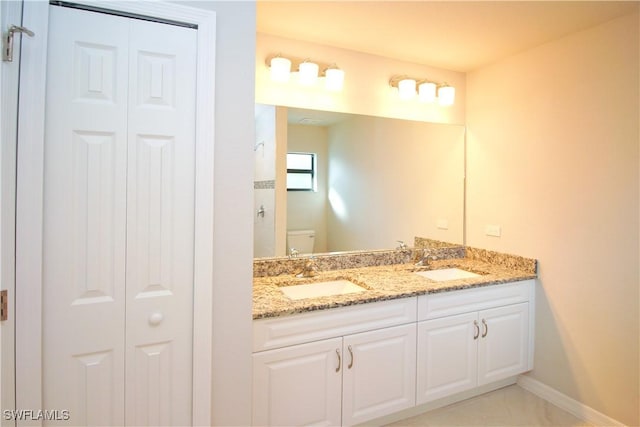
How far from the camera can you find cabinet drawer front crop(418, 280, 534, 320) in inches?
85.7

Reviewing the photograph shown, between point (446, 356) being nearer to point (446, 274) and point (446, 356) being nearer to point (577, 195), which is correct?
point (446, 274)

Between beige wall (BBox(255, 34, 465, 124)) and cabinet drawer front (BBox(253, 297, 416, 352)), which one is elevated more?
beige wall (BBox(255, 34, 465, 124))

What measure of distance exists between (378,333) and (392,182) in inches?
47.9

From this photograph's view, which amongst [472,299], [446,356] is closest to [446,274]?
[472,299]

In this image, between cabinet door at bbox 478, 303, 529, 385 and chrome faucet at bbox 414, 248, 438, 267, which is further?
chrome faucet at bbox 414, 248, 438, 267

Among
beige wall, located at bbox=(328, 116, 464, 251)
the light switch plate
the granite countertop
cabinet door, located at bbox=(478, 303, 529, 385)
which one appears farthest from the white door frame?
the light switch plate

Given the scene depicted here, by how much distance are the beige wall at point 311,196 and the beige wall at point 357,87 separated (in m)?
0.17

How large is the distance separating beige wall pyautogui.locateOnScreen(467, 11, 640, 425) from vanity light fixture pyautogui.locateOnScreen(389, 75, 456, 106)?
308mm

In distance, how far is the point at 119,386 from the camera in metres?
1.33

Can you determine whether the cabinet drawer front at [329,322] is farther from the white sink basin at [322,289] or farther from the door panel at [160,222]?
the door panel at [160,222]

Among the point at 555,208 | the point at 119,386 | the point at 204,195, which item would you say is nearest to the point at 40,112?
the point at 204,195

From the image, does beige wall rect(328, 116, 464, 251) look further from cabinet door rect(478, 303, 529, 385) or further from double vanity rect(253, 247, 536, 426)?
cabinet door rect(478, 303, 529, 385)

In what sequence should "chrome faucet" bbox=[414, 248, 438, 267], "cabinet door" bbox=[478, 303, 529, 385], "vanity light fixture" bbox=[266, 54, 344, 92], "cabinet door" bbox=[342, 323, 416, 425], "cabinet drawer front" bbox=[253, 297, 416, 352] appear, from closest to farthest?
1. "cabinet drawer front" bbox=[253, 297, 416, 352]
2. "cabinet door" bbox=[342, 323, 416, 425]
3. "vanity light fixture" bbox=[266, 54, 344, 92]
4. "cabinet door" bbox=[478, 303, 529, 385]
5. "chrome faucet" bbox=[414, 248, 438, 267]

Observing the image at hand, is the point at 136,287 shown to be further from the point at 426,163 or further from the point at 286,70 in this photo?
the point at 426,163
